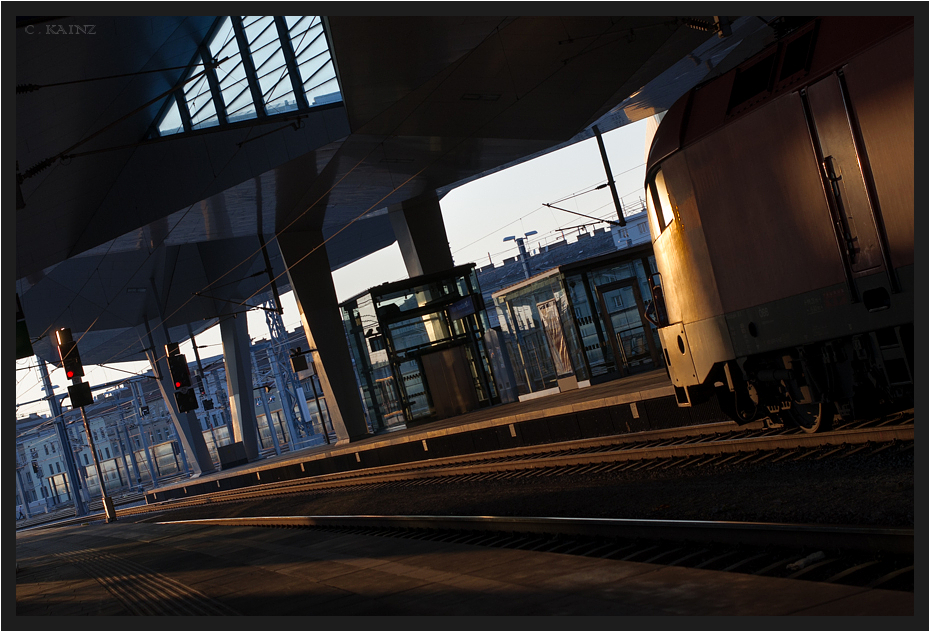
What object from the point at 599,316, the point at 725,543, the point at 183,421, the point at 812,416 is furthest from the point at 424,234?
the point at 725,543

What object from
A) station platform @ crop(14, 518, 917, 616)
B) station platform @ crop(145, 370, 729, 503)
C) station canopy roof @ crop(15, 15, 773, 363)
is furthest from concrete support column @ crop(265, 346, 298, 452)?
station platform @ crop(14, 518, 917, 616)

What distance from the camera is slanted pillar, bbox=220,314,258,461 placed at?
39844mm

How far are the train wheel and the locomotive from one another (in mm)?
15

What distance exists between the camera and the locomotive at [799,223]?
6.31 m

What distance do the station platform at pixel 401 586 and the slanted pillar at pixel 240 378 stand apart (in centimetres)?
2772

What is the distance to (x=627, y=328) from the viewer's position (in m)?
21.8

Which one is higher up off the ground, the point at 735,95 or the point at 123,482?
the point at 735,95

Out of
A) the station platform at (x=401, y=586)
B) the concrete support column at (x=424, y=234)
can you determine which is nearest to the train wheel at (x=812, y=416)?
the station platform at (x=401, y=586)

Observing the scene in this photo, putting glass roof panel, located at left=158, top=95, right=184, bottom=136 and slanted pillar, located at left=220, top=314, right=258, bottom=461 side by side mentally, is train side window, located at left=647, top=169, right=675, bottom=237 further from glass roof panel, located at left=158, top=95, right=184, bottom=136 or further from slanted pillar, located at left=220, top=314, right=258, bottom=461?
slanted pillar, located at left=220, top=314, right=258, bottom=461

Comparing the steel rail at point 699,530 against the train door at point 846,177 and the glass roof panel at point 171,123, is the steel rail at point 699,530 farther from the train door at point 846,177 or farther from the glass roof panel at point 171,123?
the glass roof panel at point 171,123

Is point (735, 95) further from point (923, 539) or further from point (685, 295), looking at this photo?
point (923, 539)

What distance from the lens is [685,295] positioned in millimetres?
9039

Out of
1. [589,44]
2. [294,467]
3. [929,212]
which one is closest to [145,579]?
[929,212]

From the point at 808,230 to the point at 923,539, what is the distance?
339 cm
